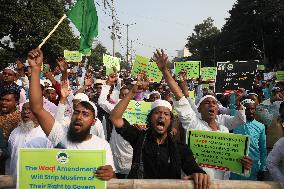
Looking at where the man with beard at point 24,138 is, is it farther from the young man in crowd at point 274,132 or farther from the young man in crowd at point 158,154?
the young man in crowd at point 274,132

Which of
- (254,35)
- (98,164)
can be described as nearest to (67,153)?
(98,164)

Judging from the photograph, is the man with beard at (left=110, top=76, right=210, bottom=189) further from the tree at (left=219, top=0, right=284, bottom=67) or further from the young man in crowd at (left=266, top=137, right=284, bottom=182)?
the tree at (left=219, top=0, right=284, bottom=67)

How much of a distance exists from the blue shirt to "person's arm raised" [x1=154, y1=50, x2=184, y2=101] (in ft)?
5.39

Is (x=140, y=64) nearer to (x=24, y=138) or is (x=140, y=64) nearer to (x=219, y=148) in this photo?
(x=24, y=138)

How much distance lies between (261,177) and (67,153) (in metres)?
3.47

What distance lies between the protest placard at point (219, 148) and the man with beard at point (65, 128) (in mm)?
1014

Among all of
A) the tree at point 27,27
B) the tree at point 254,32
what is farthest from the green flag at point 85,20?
the tree at point 254,32

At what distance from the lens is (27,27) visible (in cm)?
3662

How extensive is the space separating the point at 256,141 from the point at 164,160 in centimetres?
248

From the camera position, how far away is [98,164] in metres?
2.88

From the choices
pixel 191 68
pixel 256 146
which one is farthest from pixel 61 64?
pixel 191 68

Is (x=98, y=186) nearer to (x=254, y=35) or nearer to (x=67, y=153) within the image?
(x=67, y=153)

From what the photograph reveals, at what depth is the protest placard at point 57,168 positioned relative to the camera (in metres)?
2.86

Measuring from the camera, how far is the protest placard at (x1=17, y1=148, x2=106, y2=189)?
286 centimetres
